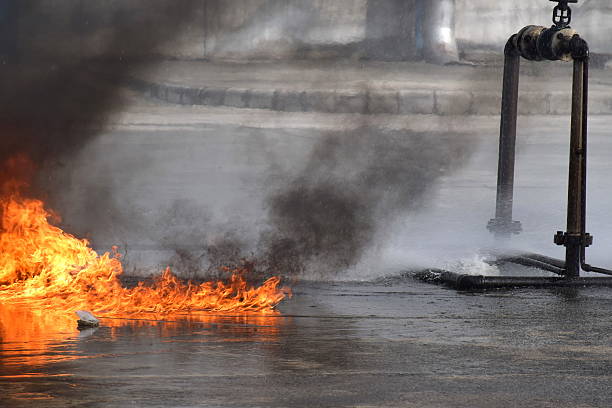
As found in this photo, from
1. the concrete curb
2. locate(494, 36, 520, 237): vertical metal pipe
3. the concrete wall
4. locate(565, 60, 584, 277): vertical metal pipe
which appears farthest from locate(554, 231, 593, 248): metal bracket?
the concrete wall

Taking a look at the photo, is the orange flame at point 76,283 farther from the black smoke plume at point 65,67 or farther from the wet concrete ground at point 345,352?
the black smoke plume at point 65,67

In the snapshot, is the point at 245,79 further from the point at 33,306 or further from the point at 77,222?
the point at 33,306

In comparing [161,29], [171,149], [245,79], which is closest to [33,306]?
[161,29]

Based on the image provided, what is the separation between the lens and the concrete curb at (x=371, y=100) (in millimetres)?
24734

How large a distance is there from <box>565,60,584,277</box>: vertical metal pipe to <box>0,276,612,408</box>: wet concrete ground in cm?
91

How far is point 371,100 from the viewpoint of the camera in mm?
25188

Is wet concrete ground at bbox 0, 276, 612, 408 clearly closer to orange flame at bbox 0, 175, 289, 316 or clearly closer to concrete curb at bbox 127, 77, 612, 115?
orange flame at bbox 0, 175, 289, 316

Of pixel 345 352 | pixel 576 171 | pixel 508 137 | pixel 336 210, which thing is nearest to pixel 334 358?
pixel 345 352

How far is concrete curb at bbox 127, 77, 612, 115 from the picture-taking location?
974 inches

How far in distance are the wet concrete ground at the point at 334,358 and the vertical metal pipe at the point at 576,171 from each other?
0.91m

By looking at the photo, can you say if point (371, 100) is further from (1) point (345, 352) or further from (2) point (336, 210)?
(1) point (345, 352)

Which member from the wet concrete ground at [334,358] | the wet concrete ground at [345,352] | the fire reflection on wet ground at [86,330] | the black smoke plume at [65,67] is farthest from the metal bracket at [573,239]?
the black smoke plume at [65,67]

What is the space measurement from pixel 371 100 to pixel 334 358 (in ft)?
64.5

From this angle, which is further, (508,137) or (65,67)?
(508,137)
